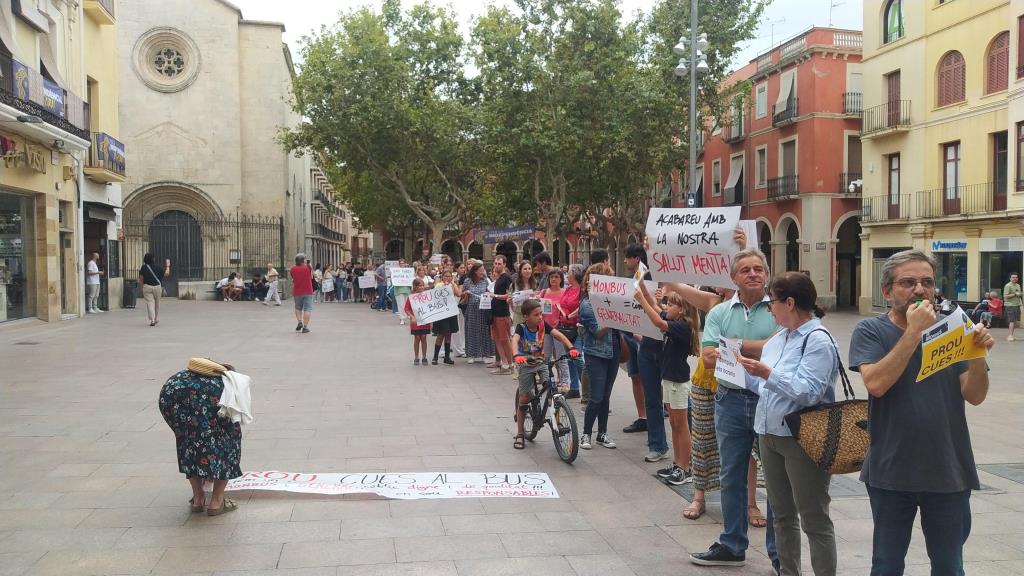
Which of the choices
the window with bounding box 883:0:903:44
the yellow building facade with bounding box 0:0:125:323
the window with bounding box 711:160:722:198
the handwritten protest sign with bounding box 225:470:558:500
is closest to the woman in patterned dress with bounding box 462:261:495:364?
the handwritten protest sign with bounding box 225:470:558:500

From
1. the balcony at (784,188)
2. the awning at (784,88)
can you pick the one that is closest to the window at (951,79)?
the balcony at (784,188)

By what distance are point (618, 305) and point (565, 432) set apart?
127cm

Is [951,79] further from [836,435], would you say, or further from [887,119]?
[836,435]

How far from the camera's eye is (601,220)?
4006cm

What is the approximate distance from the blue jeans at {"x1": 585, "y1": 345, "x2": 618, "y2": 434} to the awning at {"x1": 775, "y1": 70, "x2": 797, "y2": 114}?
103 ft

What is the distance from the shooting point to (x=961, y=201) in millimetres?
26938

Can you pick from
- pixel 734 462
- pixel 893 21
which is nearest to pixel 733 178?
pixel 893 21

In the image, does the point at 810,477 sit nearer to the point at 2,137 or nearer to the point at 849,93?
the point at 2,137

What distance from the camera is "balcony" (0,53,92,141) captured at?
17.5 m

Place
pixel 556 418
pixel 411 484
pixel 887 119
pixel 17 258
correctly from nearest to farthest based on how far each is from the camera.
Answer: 1. pixel 411 484
2. pixel 556 418
3. pixel 17 258
4. pixel 887 119

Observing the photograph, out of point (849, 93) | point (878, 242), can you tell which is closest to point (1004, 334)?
point (878, 242)

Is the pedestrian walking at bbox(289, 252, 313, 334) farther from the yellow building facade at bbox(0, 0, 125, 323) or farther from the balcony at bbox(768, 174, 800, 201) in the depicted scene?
the balcony at bbox(768, 174, 800, 201)

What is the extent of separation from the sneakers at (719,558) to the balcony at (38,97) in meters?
17.2

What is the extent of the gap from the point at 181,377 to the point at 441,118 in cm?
3013
